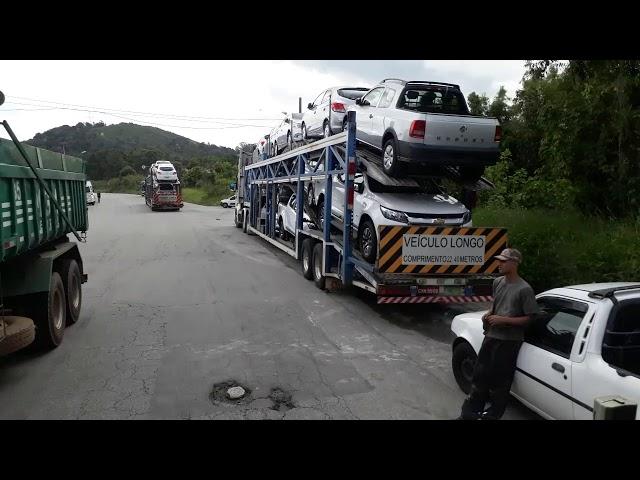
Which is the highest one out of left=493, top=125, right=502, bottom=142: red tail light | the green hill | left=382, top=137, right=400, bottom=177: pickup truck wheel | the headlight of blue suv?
left=493, top=125, right=502, bottom=142: red tail light

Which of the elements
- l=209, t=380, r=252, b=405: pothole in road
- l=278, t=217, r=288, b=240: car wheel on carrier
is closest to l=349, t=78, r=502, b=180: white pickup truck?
l=209, t=380, r=252, b=405: pothole in road

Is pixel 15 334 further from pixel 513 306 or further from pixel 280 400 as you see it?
pixel 513 306

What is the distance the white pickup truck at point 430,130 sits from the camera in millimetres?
7766

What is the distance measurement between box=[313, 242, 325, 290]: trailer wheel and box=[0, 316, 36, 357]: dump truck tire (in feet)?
17.9

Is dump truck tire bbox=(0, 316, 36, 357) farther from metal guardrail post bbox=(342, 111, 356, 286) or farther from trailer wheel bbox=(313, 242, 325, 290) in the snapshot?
trailer wheel bbox=(313, 242, 325, 290)

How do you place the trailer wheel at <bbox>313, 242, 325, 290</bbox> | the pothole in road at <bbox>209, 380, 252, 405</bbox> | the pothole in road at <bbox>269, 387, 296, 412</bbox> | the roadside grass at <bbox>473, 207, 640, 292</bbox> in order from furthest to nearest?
the trailer wheel at <bbox>313, 242, 325, 290</bbox>, the roadside grass at <bbox>473, 207, 640, 292</bbox>, the pothole in road at <bbox>209, 380, 252, 405</bbox>, the pothole in road at <bbox>269, 387, 296, 412</bbox>

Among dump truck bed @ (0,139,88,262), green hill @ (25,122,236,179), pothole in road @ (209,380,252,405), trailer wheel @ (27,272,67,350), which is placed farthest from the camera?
green hill @ (25,122,236,179)

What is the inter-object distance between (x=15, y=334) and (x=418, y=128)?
572 centimetres

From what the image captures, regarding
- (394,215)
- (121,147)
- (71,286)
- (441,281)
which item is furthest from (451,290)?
(121,147)

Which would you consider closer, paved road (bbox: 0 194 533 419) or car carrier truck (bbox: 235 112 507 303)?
paved road (bbox: 0 194 533 419)

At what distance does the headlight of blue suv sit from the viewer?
7.99 m

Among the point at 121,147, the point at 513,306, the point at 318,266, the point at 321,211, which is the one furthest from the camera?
the point at 121,147

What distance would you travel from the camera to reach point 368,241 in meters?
8.30

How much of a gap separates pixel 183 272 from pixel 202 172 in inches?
2270
